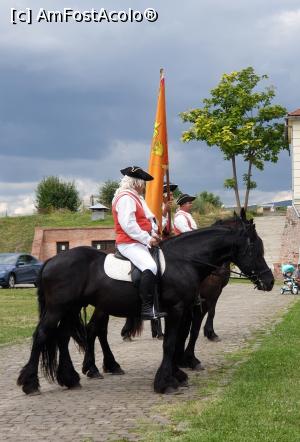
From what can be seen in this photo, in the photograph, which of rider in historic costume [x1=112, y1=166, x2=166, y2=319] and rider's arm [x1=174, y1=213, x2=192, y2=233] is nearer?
rider in historic costume [x1=112, y1=166, x2=166, y2=319]

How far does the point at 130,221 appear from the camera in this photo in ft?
28.1

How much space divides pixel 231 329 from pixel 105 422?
8392 mm

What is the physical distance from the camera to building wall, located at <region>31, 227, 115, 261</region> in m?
45.8

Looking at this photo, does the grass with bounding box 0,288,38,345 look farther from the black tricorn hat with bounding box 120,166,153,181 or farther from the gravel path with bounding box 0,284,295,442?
the black tricorn hat with bounding box 120,166,153,181

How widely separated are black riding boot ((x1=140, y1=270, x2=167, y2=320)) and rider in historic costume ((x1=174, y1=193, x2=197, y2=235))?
3137mm

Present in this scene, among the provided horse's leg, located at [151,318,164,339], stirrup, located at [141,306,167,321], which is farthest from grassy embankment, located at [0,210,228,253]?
stirrup, located at [141,306,167,321]

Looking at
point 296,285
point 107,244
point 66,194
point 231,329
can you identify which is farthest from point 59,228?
point 231,329

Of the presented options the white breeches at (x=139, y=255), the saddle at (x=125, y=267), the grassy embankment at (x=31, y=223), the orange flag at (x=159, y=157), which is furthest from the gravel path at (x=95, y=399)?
the grassy embankment at (x=31, y=223)

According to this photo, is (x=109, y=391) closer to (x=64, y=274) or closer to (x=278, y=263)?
(x=64, y=274)

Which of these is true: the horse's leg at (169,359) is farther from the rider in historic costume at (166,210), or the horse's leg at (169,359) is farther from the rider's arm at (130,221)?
the rider in historic costume at (166,210)

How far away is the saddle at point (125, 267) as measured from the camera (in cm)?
851

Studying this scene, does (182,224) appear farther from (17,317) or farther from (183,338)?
(17,317)

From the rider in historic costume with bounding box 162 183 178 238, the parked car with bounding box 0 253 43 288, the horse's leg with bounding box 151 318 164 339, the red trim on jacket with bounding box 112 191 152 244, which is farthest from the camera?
the parked car with bounding box 0 253 43 288

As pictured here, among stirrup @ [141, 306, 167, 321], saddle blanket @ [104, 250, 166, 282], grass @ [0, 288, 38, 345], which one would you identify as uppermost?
saddle blanket @ [104, 250, 166, 282]
